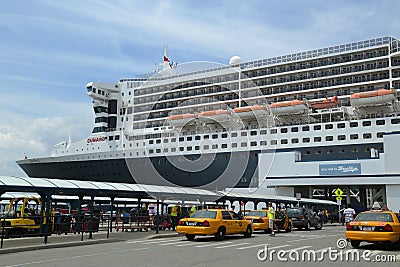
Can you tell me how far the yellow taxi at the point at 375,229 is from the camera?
12320mm

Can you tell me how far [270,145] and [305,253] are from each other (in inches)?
1201

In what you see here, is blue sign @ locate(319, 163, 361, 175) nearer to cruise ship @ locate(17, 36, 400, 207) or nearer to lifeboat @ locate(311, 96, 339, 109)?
cruise ship @ locate(17, 36, 400, 207)

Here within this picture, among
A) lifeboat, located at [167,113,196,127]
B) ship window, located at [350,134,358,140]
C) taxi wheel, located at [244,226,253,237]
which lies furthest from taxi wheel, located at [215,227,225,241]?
lifeboat, located at [167,113,196,127]

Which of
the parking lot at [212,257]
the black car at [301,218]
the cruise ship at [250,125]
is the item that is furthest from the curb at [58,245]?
the cruise ship at [250,125]

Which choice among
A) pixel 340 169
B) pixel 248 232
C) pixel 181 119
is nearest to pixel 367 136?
pixel 340 169

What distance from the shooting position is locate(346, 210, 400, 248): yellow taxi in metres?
12.3

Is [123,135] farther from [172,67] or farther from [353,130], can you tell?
[353,130]

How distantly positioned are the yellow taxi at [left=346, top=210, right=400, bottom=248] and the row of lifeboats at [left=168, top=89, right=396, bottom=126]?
27.9 m

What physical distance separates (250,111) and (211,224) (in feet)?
97.0

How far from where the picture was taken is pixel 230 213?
56.3 ft

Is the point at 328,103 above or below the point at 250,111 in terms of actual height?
above

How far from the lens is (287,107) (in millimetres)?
42281

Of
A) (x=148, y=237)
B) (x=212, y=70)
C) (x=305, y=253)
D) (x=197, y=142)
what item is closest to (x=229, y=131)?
(x=197, y=142)

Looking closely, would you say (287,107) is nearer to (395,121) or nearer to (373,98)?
(373,98)
